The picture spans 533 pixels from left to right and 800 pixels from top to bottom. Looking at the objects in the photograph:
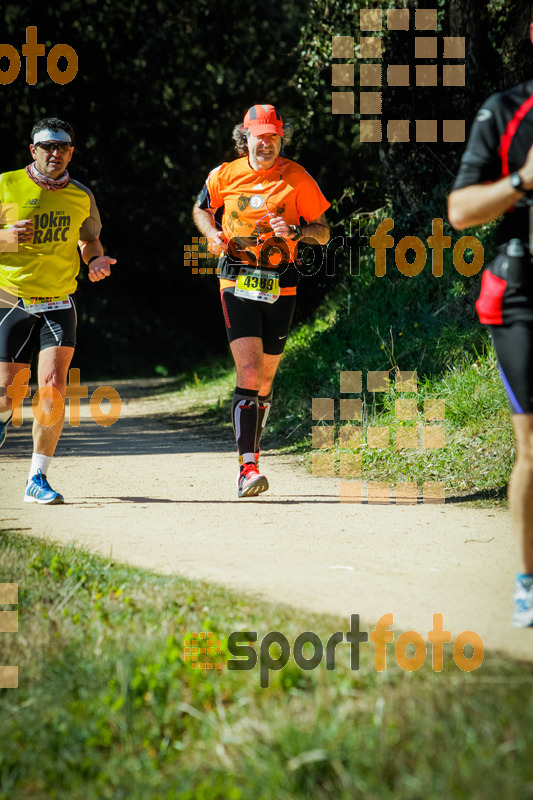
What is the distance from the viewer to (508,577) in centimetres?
401

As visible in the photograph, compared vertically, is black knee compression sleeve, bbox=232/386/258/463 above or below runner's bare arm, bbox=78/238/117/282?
below

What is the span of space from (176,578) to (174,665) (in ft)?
3.02

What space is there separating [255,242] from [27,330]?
5.16ft

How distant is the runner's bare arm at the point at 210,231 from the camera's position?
5.95 metres

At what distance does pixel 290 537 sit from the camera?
487cm

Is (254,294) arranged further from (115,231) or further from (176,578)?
(115,231)
